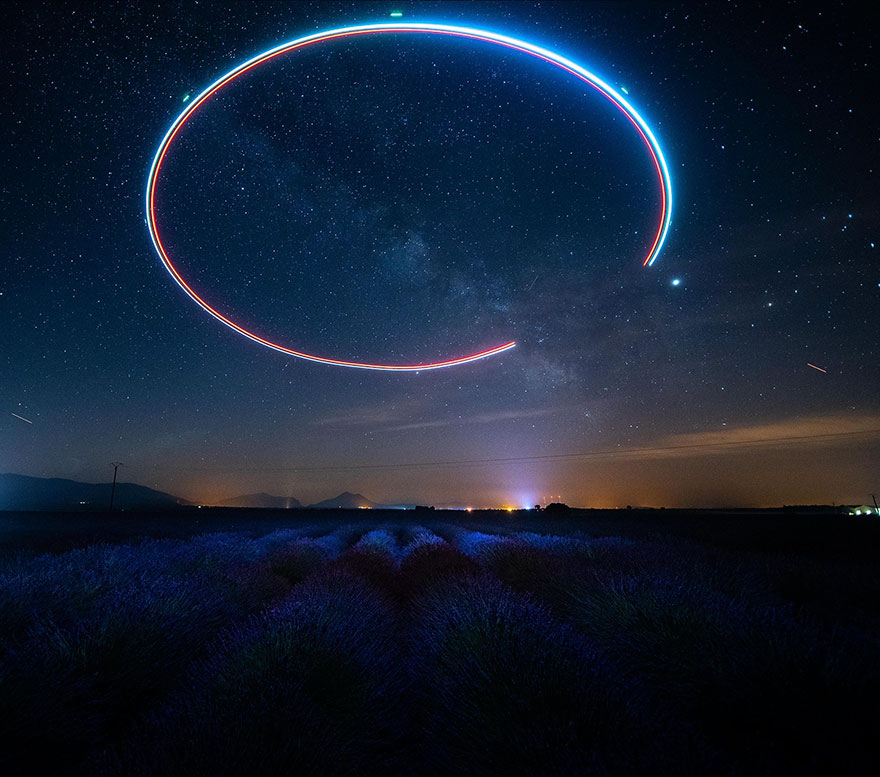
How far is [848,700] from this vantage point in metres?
2.43

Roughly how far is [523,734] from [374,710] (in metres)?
1.28

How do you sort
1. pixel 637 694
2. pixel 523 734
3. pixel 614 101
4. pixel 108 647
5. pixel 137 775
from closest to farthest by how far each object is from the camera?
pixel 137 775
pixel 523 734
pixel 637 694
pixel 108 647
pixel 614 101

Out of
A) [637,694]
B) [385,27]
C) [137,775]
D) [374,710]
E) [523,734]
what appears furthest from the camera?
[385,27]

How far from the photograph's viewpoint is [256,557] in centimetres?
958

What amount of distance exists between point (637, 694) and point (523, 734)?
1033 mm

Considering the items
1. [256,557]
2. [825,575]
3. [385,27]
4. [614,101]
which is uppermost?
[385,27]

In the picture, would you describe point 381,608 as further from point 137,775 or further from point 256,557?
point 256,557

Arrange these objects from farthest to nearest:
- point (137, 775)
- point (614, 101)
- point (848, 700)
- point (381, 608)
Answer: point (614, 101) → point (381, 608) → point (848, 700) → point (137, 775)

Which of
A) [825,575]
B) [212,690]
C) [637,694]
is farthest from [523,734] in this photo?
[825,575]

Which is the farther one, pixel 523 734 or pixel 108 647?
pixel 108 647

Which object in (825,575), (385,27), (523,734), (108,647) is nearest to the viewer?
(523,734)

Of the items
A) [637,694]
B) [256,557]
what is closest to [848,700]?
[637,694]

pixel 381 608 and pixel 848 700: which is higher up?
pixel 848 700

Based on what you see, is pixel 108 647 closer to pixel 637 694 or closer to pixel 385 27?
pixel 637 694
